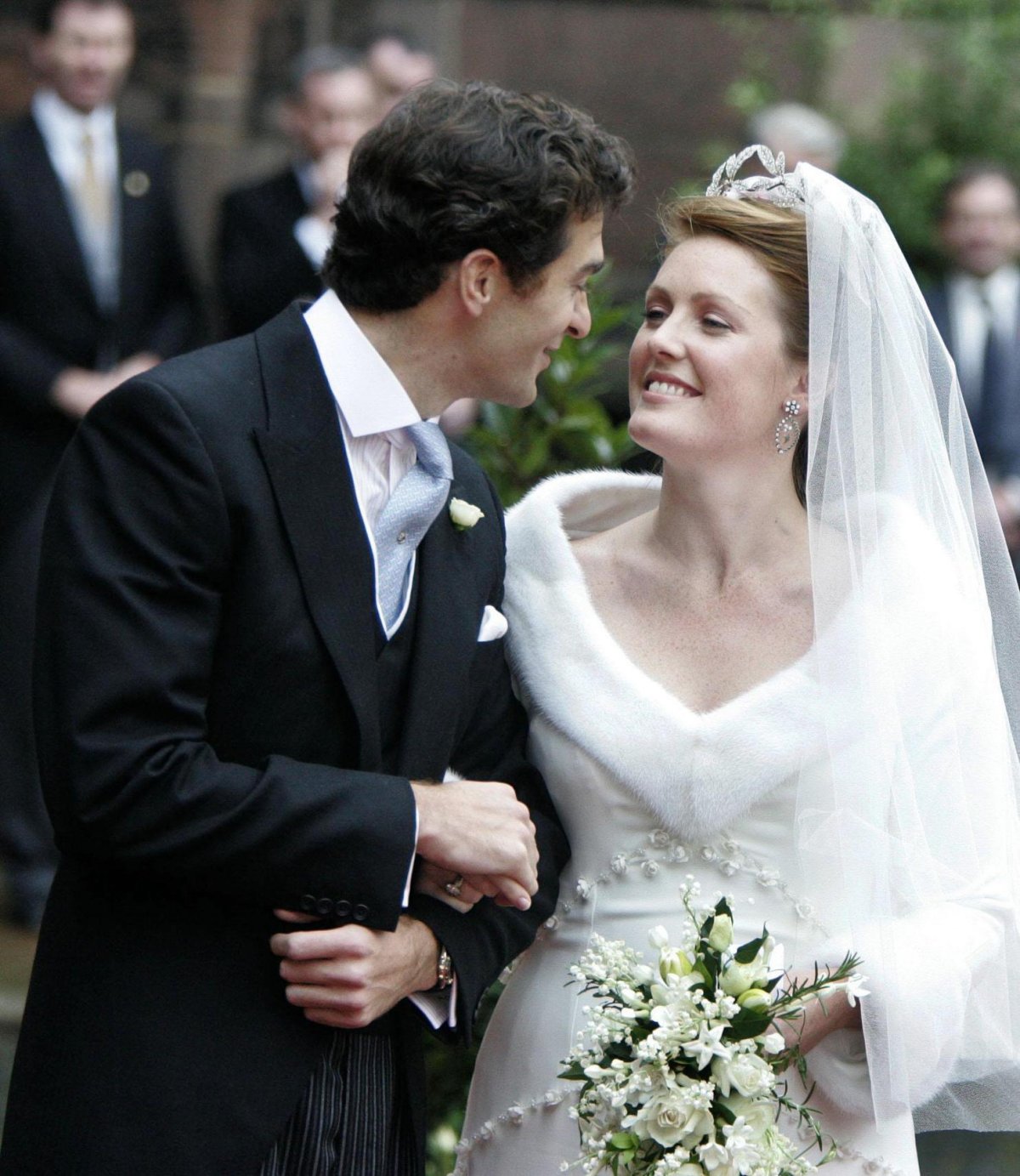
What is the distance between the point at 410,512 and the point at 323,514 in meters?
0.18

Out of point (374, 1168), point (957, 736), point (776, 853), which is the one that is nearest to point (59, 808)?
point (374, 1168)

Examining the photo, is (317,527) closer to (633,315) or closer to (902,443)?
(902,443)

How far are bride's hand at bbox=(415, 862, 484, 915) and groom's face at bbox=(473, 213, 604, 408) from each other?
0.73 meters

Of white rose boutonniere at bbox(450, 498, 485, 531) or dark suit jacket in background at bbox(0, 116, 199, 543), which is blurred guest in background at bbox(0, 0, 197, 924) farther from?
white rose boutonniere at bbox(450, 498, 485, 531)

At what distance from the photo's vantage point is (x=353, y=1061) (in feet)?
8.63

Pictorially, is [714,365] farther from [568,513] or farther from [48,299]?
[48,299]

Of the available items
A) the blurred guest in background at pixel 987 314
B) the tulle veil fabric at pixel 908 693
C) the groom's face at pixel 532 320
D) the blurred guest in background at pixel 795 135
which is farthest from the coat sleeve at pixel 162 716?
the blurred guest in background at pixel 795 135

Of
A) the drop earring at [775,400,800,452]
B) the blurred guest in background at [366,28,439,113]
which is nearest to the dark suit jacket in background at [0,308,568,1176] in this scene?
the drop earring at [775,400,800,452]

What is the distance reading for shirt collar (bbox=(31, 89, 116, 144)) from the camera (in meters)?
5.41

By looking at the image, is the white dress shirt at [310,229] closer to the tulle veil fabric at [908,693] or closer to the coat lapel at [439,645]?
the tulle veil fabric at [908,693]

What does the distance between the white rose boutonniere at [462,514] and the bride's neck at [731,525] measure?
45 centimetres

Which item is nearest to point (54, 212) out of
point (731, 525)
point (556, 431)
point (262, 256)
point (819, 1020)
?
point (262, 256)

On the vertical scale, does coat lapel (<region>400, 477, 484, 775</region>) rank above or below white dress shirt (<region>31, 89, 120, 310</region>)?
below

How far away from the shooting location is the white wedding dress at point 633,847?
2.87 metres
